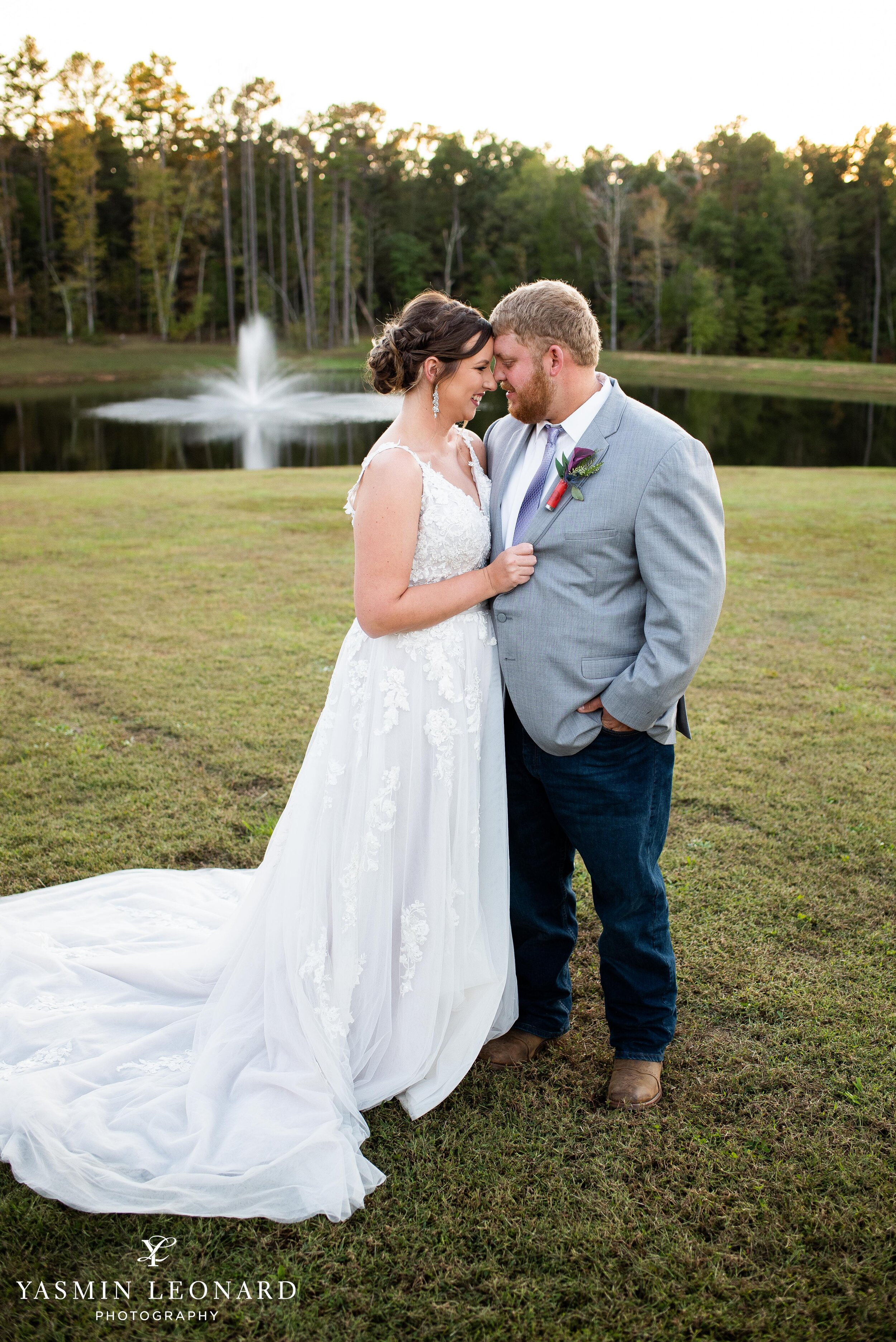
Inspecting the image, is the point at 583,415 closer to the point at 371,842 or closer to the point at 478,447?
the point at 478,447

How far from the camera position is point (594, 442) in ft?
9.50

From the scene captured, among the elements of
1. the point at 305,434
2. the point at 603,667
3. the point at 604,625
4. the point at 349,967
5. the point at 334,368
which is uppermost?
the point at 334,368

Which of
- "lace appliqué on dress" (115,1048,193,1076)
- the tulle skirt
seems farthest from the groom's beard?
"lace appliqué on dress" (115,1048,193,1076)

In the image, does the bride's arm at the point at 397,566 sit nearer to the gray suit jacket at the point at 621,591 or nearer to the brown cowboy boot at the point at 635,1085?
the gray suit jacket at the point at 621,591

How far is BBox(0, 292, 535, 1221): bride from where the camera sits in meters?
3.00

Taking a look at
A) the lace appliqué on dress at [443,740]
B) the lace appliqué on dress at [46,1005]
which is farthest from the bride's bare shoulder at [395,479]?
the lace appliqué on dress at [46,1005]

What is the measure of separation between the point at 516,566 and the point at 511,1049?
1708 mm

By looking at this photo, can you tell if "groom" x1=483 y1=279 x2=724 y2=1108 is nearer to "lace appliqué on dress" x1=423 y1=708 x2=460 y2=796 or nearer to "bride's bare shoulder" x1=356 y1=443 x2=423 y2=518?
"lace appliqué on dress" x1=423 y1=708 x2=460 y2=796

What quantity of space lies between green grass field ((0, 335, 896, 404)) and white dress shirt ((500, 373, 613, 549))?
38736 mm

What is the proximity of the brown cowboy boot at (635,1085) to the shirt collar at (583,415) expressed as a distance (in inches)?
80.3

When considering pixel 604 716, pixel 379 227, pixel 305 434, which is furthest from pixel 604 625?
pixel 379 227

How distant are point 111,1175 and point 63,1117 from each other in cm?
28

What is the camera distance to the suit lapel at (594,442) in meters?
2.88

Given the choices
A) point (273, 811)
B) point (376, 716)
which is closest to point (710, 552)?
point (376, 716)
